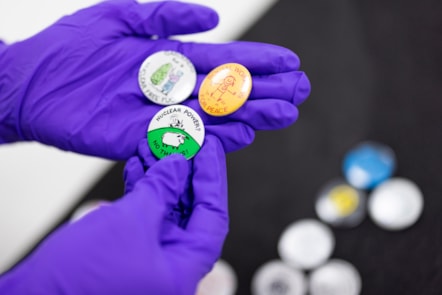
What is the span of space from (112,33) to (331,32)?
2.00 feet

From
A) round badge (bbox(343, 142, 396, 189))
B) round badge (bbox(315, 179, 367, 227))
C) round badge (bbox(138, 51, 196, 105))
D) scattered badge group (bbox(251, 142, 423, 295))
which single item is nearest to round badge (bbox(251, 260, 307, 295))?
scattered badge group (bbox(251, 142, 423, 295))

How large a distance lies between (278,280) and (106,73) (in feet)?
2.06

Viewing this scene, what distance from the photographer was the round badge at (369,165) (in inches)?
Answer: 41.9

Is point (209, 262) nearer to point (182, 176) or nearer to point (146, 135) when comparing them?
point (182, 176)

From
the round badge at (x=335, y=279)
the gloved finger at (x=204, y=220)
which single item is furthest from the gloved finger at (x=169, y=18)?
the round badge at (x=335, y=279)

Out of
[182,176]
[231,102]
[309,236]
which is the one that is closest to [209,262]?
[182,176]

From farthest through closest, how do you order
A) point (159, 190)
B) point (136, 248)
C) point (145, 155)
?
point (145, 155) < point (159, 190) < point (136, 248)

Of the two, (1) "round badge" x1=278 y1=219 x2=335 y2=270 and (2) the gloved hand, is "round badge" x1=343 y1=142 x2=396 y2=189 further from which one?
(2) the gloved hand

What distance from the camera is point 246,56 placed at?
822 mm

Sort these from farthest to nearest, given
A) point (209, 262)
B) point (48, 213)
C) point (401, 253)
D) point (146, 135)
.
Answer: point (48, 213)
point (401, 253)
point (146, 135)
point (209, 262)

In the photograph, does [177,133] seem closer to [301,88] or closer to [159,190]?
[159,190]

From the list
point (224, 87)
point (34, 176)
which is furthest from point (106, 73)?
point (34, 176)

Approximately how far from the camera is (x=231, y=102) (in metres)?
0.77

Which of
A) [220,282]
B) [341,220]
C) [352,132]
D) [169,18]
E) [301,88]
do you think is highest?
[169,18]
